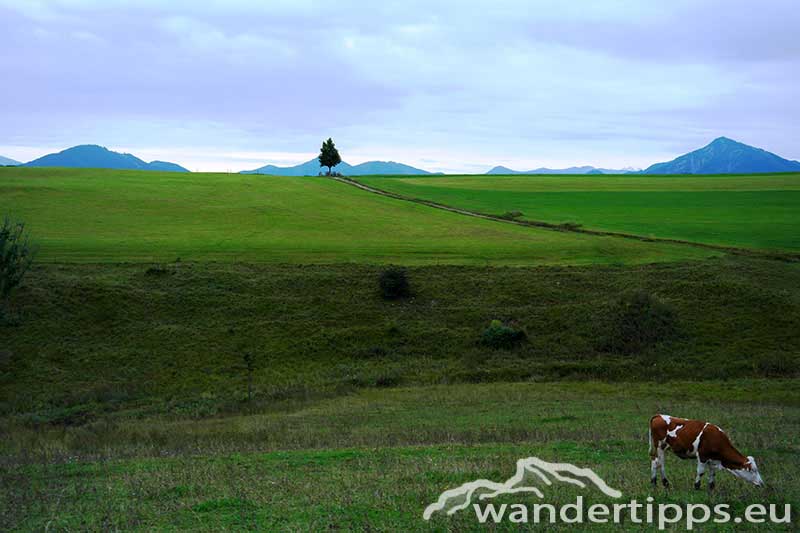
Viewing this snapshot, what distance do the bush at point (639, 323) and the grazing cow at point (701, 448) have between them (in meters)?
27.3

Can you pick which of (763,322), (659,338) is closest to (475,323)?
(659,338)

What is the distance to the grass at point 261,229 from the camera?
55.0m

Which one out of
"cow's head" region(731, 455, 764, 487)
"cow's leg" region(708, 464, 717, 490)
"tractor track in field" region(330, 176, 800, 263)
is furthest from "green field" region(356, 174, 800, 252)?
"cow's head" region(731, 455, 764, 487)

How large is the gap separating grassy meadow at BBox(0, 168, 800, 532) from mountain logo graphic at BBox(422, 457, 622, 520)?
382mm

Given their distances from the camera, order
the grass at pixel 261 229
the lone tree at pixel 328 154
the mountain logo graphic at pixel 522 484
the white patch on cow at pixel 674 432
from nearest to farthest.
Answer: the mountain logo graphic at pixel 522 484 < the white patch on cow at pixel 674 432 < the grass at pixel 261 229 < the lone tree at pixel 328 154

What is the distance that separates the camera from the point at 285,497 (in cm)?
1323

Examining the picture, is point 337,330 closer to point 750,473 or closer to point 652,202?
point 750,473

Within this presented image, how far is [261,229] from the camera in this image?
217ft

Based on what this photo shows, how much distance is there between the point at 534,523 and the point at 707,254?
51402 millimetres

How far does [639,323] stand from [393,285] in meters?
17.8

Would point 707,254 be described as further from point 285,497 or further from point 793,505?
point 285,497

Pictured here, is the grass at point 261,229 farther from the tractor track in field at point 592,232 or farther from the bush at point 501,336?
the bush at point 501,336

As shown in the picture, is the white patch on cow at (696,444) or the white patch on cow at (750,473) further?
the white patch on cow at (696,444)

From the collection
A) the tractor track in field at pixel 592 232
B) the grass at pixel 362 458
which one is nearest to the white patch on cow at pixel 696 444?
the grass at pixel 362 458
